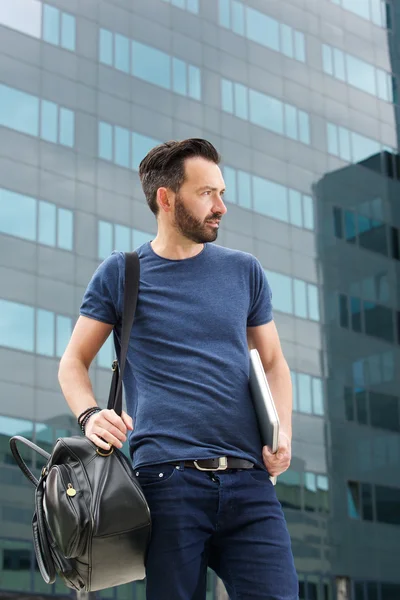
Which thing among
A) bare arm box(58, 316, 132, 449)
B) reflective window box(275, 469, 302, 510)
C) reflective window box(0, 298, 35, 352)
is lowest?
bare arm box(58, 316, 132, 449)

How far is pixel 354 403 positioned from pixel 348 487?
372 centimetres

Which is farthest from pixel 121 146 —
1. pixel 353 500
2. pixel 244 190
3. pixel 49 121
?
pixel 353 500

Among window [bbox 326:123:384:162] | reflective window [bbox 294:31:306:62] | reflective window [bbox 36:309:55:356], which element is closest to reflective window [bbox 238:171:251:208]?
window [bbox 326:123:384:162]

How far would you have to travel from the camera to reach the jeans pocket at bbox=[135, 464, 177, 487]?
3.15 meters

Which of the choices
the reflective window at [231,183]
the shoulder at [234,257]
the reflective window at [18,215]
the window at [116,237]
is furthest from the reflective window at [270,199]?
the shoulder at [234,257]

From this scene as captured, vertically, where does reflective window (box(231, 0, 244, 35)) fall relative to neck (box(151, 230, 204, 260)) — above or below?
above

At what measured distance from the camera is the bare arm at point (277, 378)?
3264mm

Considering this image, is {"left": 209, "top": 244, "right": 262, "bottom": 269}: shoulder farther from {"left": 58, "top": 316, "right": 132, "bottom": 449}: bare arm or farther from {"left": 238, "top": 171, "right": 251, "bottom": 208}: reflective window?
{"left": 238, "top": 171, "right": 251, "bottom": 208}: reflective window

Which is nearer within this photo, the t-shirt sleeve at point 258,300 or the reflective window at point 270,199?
the t-shirt sleeve at point 258,300

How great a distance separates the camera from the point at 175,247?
11.7 ft

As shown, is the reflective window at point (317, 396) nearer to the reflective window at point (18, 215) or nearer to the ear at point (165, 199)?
the reflective window at point (18, 215)

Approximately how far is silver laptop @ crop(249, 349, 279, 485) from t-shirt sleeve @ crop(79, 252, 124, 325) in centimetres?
47

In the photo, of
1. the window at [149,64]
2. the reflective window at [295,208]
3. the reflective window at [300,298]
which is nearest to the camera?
the window at [149,64]

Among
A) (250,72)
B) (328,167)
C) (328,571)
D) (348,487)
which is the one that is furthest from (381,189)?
(328,571)
